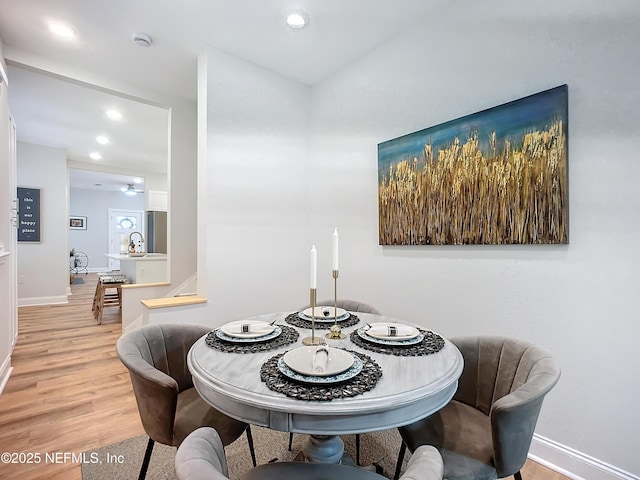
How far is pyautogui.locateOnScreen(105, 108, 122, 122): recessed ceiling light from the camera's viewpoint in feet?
13.5

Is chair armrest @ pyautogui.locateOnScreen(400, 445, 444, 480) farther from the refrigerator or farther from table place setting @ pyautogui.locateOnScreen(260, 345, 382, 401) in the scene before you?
the refrigerator

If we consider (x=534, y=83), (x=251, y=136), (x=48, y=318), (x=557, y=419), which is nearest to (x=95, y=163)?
(x=48, y=318)

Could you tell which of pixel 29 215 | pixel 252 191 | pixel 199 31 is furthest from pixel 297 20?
pixel 29 215

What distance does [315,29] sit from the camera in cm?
243

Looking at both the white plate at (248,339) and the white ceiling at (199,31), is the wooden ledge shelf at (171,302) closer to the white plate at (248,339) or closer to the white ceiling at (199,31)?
the white plate at (248,339)

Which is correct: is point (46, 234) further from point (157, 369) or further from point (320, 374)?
point (320, 374)

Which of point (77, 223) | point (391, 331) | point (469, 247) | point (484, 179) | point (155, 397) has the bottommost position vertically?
point (155, 397)

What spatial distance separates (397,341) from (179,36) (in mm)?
2709

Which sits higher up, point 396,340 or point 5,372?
point 396,340

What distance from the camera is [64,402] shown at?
7.77ft

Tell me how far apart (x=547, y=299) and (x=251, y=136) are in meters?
2.49

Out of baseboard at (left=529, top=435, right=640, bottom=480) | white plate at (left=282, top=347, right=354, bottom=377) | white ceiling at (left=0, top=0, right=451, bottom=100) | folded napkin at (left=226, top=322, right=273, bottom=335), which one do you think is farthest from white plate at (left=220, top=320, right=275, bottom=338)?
white ceiling at (left=0, top=0, right=451, bottom=100)

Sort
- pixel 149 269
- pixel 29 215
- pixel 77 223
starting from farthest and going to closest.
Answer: pixel 77 223
pixel 29 215
pixel 149 269

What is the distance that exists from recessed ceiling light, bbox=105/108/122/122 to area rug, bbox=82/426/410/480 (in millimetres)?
3861
